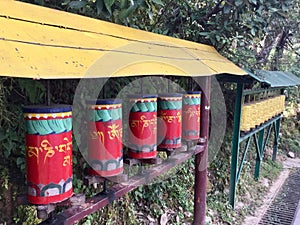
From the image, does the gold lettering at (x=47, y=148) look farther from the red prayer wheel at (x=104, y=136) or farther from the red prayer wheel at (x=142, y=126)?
the red prayer wheel at (x=142, y=126)

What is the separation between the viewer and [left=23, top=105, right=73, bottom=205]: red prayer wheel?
1.22 m

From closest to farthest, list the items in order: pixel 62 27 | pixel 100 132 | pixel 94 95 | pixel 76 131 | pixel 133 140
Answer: pixel 62 27 < pixel 100 132 < pixel 133 140 < pixel 76 131 < pixel 94 95

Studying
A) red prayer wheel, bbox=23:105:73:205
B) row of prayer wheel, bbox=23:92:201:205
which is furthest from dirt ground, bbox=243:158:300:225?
red prayer wheel, bbox=23:105:73:205

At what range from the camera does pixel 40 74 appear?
3.12 ft

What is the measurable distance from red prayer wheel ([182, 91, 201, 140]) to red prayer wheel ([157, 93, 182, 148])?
25 centimetres

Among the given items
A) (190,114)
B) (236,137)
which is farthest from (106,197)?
(236,137)

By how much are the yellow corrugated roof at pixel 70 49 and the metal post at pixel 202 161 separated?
78 centimetres

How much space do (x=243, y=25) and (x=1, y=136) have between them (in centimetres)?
298

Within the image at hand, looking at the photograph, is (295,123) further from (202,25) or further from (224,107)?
(202,25)

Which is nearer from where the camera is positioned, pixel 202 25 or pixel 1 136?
pixel 1 136

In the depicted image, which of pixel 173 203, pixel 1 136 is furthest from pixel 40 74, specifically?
pixel 173 203

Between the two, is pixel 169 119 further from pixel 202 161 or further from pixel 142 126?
pixel 202 161

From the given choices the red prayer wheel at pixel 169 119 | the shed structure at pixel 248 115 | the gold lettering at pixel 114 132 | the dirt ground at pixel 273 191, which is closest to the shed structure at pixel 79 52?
the red prayer wheel at pixel 169 119

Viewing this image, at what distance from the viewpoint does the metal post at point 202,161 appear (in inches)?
108
